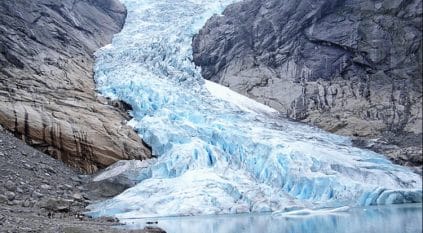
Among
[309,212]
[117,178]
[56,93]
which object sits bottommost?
[117,178]

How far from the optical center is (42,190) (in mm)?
18219

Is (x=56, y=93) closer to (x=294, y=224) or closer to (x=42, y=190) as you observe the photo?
(x=42, y=190)

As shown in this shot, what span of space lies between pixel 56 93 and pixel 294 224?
1452 centimetres

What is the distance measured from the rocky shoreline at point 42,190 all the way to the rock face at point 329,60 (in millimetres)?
13427

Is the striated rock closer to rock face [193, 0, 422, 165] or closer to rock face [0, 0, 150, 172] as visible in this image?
rock face [0, 0, 150, 172]

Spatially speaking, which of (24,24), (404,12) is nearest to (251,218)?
(24,24)

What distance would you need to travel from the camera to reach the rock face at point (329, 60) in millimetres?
27812

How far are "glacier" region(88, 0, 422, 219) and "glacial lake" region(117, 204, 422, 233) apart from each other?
1674mm

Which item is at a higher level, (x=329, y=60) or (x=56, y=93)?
(x=329, y=60)

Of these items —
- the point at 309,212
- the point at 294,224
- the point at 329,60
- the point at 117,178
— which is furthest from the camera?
the point at 329,60

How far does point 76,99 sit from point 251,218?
1191cm

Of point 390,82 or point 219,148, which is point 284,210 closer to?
point 219,148

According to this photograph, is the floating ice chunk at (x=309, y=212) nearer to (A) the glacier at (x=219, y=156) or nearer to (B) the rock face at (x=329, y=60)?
(A) the glacier at (x=219, y=156)

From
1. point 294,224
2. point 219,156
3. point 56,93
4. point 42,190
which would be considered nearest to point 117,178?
point 42,190
